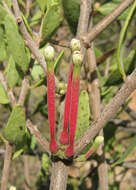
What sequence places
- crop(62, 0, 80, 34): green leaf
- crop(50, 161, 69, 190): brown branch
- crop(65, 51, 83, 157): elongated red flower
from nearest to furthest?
1. crop(65, 51, 83, 157): elongated red flower
2. crop(50, 161, 69, 190): brown branch
3. crop(62, 0, 80, 34): green leaf

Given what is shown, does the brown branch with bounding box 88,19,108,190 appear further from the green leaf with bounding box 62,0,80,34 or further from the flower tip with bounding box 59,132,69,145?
the flower tip with bounding box 59,132,69,145

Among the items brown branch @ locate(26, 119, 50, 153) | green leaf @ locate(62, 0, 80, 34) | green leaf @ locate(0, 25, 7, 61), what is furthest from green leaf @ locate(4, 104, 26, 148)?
green leaf @ locate(62, 0, 80, 34)

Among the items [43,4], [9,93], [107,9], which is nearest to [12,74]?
[9,93]

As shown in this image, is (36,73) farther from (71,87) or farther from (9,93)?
(71,87)

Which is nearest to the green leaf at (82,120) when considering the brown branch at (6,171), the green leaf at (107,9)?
the brown branch at (6,171)

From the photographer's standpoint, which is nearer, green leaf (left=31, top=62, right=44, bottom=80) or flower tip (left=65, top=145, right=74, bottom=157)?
flower tip (left=65, top=145, right=74, bottom=157)

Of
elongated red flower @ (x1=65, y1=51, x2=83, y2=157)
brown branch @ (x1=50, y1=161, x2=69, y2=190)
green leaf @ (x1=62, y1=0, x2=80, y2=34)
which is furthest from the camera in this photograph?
green leaf @ (x1=62, y1=0, x2=80, y2=34)
